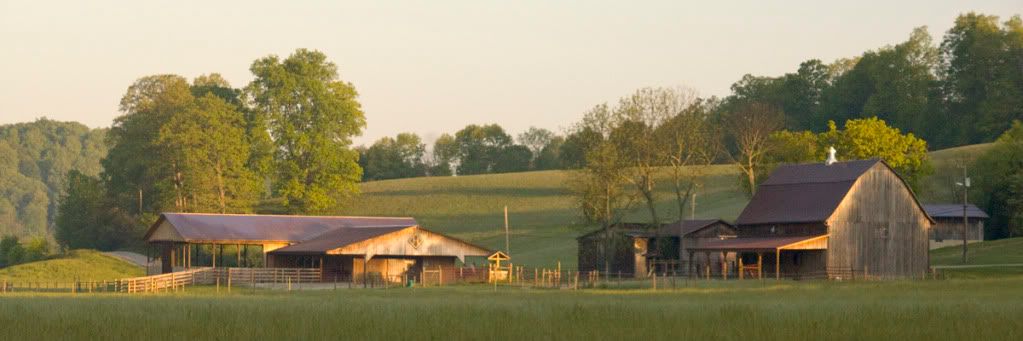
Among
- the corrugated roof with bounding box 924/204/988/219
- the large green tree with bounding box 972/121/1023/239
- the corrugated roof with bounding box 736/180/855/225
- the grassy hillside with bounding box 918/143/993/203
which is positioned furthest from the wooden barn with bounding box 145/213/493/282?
the grassy hillside with bounding box 918/143/993/203

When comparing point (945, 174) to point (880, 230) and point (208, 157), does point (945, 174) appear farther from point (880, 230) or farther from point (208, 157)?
point (208, 157)

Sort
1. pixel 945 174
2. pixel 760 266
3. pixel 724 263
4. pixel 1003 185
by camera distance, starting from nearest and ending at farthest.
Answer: pixel 760 266, pixel 724 263, pixel 1003 185, pixel 945 174

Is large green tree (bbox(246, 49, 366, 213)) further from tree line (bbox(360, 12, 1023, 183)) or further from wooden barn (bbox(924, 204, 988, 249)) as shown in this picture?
wooden barn (bbox(924, 204, 988, 249))

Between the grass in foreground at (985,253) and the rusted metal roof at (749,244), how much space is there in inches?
467

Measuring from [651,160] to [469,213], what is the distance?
43.4m

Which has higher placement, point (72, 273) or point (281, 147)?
point (281, 147)

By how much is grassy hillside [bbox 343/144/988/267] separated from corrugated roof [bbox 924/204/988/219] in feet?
38.8

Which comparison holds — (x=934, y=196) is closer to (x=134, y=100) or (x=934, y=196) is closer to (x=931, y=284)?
(x=931, y=284)

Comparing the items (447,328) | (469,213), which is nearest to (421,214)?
(469,213)

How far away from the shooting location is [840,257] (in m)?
71.3

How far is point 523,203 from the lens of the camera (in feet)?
403

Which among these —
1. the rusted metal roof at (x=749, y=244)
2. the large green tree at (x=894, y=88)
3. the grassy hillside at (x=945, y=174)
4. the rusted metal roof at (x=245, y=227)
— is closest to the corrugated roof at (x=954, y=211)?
the grassy hillside at (x=945, y=174)

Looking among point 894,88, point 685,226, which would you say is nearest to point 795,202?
point 685,226

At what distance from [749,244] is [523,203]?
5288cm
